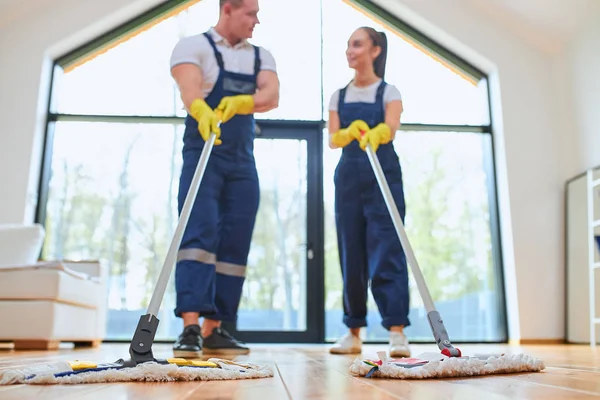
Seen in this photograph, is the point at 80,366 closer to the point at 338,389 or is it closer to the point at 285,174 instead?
the point at 338,389

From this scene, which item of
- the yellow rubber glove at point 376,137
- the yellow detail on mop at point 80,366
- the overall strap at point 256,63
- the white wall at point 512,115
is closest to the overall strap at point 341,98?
the yellow rubber glove at point 376,137

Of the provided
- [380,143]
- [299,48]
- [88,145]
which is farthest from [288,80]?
[380,143]

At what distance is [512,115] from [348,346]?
3010 mm

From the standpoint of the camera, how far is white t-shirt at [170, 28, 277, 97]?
2055mm

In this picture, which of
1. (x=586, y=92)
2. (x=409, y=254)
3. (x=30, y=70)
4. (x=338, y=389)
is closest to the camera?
(x=338, y=389)

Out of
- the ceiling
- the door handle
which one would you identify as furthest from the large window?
the ceiling

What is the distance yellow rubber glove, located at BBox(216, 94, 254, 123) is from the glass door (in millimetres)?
2365

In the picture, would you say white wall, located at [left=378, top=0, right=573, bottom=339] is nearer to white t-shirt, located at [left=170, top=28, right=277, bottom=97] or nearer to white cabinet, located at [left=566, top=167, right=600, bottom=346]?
white cabinet, located at [left=566, top=167, right=600, bottom=346]

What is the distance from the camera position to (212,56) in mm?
2107

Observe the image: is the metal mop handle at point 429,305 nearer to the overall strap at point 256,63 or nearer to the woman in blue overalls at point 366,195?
the woman in blue overalls at point 366,195

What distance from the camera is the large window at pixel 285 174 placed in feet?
14.1

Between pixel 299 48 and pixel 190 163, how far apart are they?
2970 mm

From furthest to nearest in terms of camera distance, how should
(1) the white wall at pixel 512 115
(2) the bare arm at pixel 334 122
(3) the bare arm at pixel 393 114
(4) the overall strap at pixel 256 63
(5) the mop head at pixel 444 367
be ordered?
(1) the white wall at pixel 512 115 < (2) the bare arm at pixel 334 122 < (3) the bare arm at pixel 393 114 < (4) the overall strap at pixel 256 63 < (5) the mop head at pixel 444 367

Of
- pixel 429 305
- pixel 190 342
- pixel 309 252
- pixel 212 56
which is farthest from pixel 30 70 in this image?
pixel 429 305
